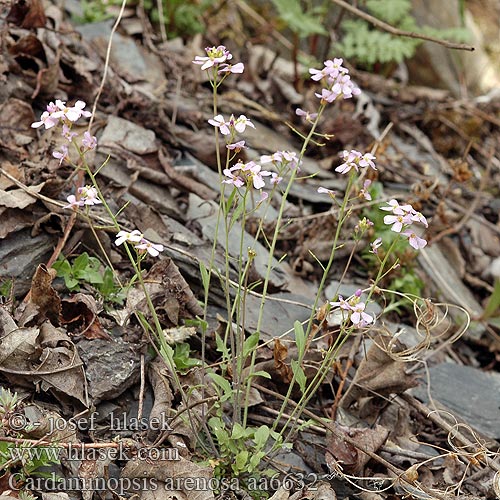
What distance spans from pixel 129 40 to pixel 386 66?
236 centimetres

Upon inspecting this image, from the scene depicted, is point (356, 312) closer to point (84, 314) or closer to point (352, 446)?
point (352, 446)

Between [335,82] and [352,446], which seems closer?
[335,82]

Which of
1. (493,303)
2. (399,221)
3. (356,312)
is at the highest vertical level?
(399,221)

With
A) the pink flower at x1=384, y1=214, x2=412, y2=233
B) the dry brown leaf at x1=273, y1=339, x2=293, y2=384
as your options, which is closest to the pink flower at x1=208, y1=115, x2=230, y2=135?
the pink flower at x1=384, y1=214, x2=412, y2=233

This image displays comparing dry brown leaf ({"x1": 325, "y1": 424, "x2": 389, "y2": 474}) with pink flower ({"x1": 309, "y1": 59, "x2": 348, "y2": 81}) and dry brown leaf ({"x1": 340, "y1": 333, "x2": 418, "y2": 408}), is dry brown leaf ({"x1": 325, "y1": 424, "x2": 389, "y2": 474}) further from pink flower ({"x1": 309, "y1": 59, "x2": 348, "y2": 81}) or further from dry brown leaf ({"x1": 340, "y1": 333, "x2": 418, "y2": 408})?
pink flower ({"x1": 309, "y1": 59, "x2": 348, "y2": 81})

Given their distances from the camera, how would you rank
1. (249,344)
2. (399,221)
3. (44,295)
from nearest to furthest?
(399,221), (249,344), (44,295)

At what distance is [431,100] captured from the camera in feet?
18.5

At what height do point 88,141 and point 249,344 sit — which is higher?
point 88,141

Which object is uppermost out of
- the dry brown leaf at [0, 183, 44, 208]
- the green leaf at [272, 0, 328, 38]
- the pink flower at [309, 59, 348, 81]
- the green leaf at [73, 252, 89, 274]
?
the pink flower at [309, 59, 348, 81]

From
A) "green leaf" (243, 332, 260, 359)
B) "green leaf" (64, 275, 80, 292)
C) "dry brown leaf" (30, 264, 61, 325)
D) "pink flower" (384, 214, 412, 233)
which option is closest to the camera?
"pink flower" (384, 214, 412, 233)

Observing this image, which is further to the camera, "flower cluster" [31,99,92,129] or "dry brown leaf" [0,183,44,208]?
"dry brown leaf" [0,183,44,208]

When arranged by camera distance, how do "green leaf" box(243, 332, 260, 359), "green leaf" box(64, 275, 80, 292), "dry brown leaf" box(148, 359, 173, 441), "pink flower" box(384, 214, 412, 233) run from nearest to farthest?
"pink flower" box(384, 214, 412, 233) < "green leaf" box(243, 332, 260, 359) < "dry brown leaf" box(148, 359, 173, 441) < "green leaf" box(64, 275, 80, 292)

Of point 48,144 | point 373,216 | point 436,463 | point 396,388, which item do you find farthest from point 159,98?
point 436,463

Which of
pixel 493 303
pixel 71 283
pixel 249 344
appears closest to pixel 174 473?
pixel 249 344
